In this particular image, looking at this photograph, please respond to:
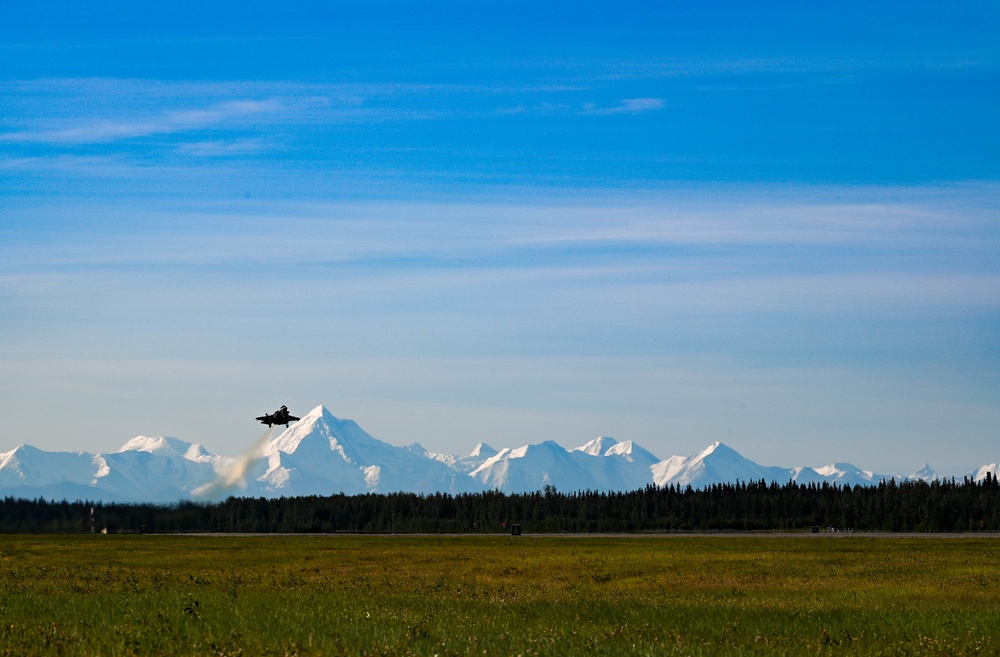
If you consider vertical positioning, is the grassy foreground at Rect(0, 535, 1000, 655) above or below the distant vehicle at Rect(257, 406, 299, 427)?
below

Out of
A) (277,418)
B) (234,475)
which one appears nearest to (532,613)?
(277,418)

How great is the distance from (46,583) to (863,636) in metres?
32.6

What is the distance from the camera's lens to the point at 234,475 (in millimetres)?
98438

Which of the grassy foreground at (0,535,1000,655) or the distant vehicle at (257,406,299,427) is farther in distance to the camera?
the distant vehicle at (257,406,299,427)

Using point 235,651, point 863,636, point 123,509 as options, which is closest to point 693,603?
point 863,636

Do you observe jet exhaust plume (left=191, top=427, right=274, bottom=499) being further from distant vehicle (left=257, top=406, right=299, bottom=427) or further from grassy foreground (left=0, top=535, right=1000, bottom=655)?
grassy foreground (left=0, top=535, right=1000, bottom=655)

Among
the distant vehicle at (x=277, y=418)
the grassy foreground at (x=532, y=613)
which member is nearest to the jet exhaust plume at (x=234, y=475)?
the distant vehicle at (x=277, y=418)

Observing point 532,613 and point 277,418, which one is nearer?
point 532,613

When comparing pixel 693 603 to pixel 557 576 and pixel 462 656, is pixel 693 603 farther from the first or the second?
pixel 557 576

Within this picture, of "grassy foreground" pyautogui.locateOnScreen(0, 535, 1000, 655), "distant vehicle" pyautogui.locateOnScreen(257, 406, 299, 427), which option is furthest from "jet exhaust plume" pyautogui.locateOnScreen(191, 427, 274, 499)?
"grassy foreground" pyautogui.locateOnScreen(0, 535, 1000, 655)

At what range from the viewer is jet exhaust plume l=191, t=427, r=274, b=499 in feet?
305

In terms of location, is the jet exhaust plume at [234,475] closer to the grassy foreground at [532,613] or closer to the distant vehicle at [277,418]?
the distant vehicle at [277,418]

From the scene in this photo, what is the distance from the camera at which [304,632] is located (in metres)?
23.9

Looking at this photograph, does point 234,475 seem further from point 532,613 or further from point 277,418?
point 532,613
